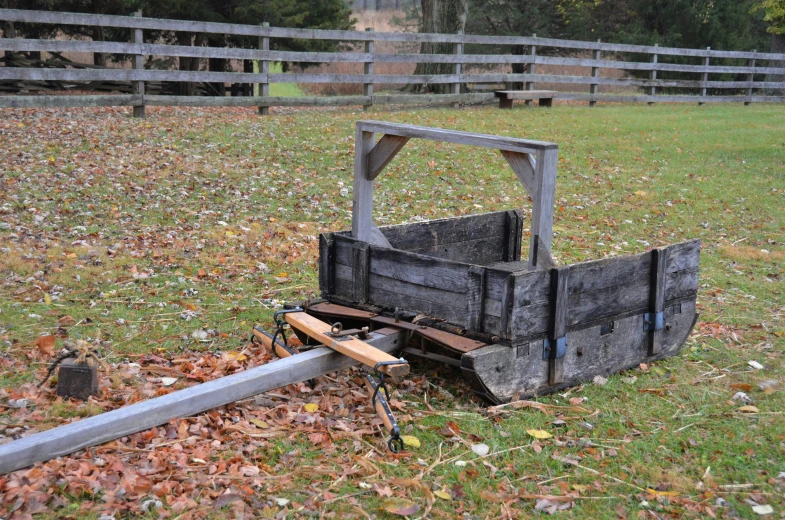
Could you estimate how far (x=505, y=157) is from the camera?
523cm

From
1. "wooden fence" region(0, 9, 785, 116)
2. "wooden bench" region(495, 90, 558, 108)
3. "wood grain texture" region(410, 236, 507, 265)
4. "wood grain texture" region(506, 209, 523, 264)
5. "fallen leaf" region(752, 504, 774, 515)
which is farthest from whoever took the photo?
"wooden bench" region(495, 90, 558, 108)

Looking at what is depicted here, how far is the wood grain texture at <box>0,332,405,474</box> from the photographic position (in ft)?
12.6

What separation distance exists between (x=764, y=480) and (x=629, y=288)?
170cm

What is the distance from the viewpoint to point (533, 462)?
439cm

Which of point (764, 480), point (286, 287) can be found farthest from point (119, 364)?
point (764, 480)

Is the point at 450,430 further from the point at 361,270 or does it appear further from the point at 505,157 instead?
the point at 505,157

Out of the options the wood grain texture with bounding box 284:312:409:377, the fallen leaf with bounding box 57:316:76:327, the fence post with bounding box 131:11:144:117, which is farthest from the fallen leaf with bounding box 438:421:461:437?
the fence post with bounding box 131:11:144:117

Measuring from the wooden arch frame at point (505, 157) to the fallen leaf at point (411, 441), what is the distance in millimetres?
1450

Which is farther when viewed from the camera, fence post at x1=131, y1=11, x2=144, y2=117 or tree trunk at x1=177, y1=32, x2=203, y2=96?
tree trunk at x1=177, y1=32, x2=203, y2=96

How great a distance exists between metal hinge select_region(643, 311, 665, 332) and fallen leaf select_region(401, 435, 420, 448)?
85.7 inches

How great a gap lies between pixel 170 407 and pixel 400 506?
53.9 inches

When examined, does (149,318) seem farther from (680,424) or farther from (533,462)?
(680,424)

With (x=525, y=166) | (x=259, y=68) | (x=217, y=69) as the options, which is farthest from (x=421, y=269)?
(x=217, y=69)

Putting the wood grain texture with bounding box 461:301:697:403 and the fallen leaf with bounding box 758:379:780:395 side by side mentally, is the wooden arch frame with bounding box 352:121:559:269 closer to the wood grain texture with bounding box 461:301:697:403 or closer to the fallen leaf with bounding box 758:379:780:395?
the wood grain texture with bounding box 461:301:697:403
